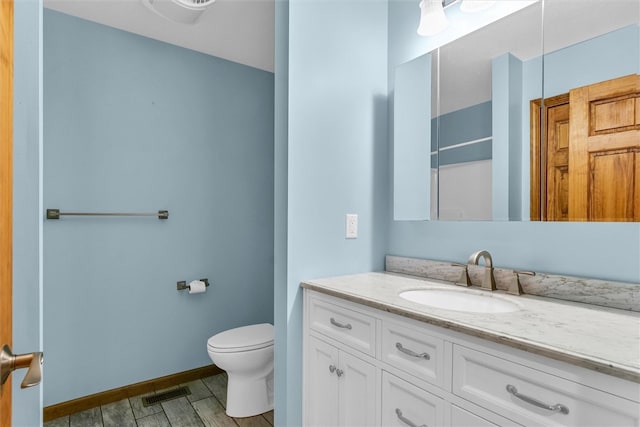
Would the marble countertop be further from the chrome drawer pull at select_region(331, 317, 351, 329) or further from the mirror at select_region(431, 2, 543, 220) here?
the mirror at select_region(431, 2, 543, 220)

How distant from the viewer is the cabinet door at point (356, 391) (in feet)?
4.00

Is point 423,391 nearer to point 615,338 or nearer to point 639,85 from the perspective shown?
point 615,338

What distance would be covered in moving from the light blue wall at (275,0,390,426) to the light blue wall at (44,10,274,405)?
3.74ft

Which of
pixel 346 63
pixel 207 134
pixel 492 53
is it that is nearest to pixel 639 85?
pixel 492 53

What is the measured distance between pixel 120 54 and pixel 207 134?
70 centimetres

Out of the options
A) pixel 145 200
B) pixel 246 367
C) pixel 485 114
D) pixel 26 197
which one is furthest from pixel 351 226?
pixel 145 200

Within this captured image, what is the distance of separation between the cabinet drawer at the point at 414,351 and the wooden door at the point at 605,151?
0.68m

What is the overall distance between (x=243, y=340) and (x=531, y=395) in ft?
5.04

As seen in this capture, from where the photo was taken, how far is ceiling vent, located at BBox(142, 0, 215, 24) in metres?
1.82

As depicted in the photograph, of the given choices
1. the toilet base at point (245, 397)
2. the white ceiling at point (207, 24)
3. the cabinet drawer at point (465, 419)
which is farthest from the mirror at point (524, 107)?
the toilet base at point (245, 397)

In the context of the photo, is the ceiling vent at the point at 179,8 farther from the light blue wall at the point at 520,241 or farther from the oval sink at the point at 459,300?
the oval sink at the point at 459,300

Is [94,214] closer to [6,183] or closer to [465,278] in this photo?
[6,183]

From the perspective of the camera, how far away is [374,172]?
1.83 metres

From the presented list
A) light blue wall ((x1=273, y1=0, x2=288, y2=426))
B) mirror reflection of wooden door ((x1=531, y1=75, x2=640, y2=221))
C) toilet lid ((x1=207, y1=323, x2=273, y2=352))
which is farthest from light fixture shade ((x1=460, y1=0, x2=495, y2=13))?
toilet lid ((x1=207, y1=323, x2=273, y2=352))
